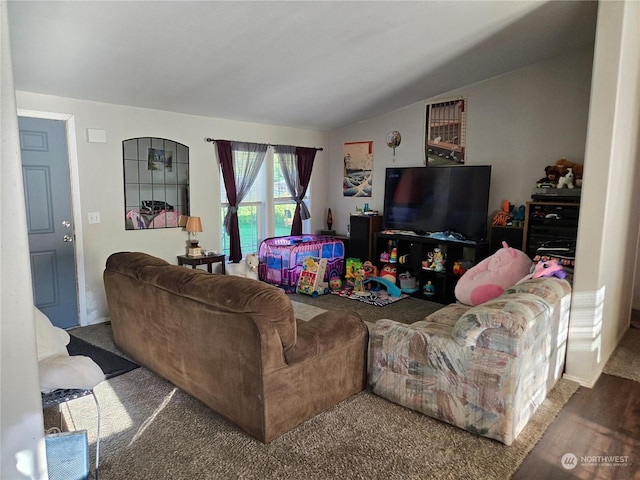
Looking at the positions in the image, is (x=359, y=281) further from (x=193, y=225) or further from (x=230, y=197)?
(x=193, y=225)

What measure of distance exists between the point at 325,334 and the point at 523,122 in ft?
12.1

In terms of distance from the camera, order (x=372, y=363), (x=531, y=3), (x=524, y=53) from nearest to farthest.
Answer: (x=372, y=363) < (x=531, y=3) < (x=524, y=53)

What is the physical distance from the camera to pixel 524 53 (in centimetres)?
420

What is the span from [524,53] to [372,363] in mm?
3502

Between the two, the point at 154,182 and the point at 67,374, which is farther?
the point at 154,182

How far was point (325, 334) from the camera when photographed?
96.4 inches

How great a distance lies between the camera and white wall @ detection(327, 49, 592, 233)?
14.3 ft

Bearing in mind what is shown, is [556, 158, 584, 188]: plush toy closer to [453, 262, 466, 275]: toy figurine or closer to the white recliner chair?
[453, 262, 466, 275]: toy figurine

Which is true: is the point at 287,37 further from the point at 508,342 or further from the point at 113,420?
the point at 113,420

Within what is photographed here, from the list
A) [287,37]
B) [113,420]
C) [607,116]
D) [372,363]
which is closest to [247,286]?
[372,363]

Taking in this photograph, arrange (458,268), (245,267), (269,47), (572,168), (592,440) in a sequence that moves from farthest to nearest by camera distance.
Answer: (245,267)
(458,268)
(572,168)
(269,47)
(592,440)

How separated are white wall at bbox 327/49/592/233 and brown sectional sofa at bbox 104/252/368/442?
10.4 feet

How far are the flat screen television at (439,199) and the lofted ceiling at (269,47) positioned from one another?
3.44 ft

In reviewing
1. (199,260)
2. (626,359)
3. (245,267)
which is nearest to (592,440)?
(626,359)
